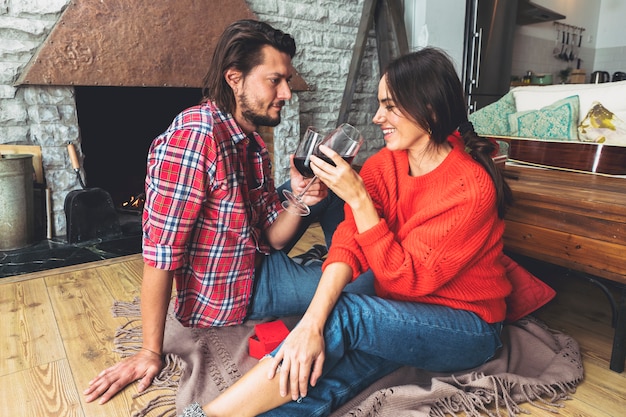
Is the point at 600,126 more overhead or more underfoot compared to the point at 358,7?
more underfoot

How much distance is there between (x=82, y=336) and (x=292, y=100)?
2.13 meters

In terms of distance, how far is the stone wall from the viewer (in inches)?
90.1

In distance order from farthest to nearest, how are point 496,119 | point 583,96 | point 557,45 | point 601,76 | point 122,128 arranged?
1. point 557,45
2. point 601,76
3. point 122,128
4. point 496,119
5. point 583,96

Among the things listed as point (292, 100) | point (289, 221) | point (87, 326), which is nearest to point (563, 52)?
point (292, 100)

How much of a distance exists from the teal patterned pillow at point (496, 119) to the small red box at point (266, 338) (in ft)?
4.87

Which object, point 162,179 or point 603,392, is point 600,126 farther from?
point 162,179

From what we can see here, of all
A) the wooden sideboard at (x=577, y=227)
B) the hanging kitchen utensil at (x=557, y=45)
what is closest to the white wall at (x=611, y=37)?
the hanging kitchen utensil at (x=557, y=45)

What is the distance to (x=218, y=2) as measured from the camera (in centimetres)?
272

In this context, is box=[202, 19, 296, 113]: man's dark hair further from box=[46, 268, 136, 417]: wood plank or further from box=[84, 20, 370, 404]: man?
box=[46, 268, 136, 417]: wood plank

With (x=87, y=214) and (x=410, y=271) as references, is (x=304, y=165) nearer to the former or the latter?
(x=410, y=271)

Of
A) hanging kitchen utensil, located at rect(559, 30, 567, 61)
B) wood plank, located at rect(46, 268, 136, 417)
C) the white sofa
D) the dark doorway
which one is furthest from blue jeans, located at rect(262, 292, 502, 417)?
hanging kitchen utensil, located at rect(559, 30, 567, 61)

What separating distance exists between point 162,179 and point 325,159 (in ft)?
1.31

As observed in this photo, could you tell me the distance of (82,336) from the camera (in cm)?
155

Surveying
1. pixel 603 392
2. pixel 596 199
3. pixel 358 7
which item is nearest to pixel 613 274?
pixel 596 199
